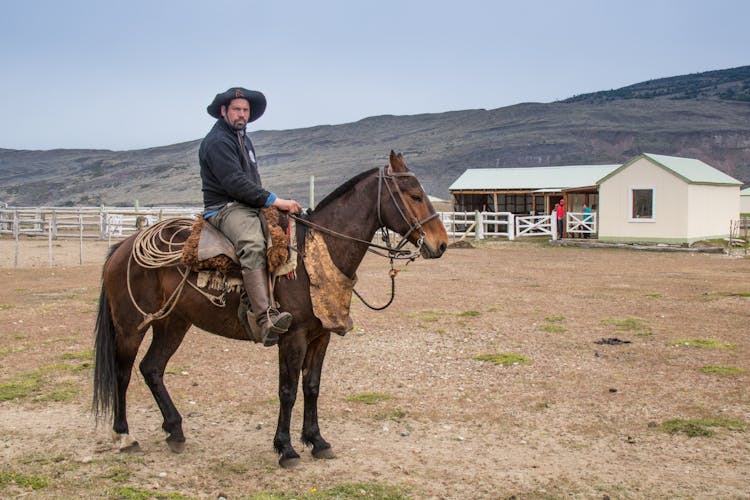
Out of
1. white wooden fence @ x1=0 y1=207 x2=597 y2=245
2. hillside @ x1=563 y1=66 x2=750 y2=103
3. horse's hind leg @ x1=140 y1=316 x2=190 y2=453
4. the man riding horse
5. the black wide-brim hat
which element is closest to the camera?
the man riding horse

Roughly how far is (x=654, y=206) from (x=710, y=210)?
3.06 metres

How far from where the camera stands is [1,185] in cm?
15362

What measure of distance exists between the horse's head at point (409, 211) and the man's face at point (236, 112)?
120 cm

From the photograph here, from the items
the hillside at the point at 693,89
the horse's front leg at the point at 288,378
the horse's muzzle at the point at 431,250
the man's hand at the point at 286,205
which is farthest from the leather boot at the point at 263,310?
the hillside at the point at 693,89

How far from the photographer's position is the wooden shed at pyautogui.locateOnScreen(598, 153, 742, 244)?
27469 millimetres

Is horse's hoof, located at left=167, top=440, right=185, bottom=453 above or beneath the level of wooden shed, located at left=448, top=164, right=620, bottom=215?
beneath

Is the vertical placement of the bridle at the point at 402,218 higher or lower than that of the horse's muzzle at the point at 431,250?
higher

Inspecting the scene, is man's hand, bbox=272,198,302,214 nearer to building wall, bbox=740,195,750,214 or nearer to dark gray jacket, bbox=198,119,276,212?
dark gray jacket, bbox=198,119,276,212

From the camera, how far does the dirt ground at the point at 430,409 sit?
4.84 meters

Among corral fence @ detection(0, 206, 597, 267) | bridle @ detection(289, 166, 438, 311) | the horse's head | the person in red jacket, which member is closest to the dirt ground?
bridle @ detection(289, 166, 438, 311)

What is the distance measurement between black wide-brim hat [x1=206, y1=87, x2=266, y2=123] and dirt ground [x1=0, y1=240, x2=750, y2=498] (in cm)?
280

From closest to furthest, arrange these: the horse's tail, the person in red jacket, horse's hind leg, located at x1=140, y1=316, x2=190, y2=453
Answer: horse's hind leg, located at x1=140, y1=316, x2=190, y2=453 → the horse's tail → the person in red jacket

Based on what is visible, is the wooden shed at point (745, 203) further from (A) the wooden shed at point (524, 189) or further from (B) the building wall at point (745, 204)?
(A) the wooden shed at point (524, 189)

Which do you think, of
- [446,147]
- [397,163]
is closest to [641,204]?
[397,163]
